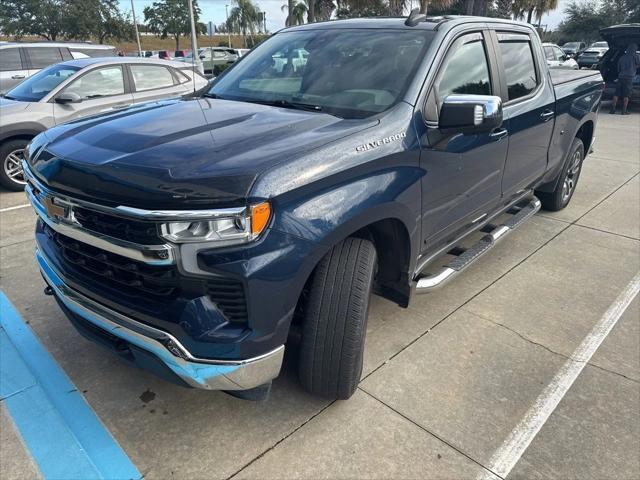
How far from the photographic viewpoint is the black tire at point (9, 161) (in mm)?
6211

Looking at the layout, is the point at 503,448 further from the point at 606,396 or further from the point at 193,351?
the point at 193,351

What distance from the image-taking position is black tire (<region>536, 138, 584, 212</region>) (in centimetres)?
519

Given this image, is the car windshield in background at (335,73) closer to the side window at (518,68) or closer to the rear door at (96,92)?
the side window at (518,68)

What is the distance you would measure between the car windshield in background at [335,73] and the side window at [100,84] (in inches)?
163

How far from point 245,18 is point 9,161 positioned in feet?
205

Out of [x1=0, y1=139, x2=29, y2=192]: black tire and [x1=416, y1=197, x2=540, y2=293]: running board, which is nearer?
[x1=416, y1=197, x2=540, y2=293]: running board

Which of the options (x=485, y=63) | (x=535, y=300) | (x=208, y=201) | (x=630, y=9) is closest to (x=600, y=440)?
(x=535, y=300)

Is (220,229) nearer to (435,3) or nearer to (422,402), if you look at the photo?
(422,402)

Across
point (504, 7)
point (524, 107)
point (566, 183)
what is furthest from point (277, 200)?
point (504, 7)

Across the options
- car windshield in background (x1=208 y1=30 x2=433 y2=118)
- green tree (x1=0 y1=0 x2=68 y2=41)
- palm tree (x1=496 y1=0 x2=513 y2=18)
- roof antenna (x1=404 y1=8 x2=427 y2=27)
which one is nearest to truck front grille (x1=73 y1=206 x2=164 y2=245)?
car windshield in background (x1=208 y1=30 x2=433 y2=118)

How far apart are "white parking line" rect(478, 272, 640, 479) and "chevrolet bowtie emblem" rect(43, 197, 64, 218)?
7.27ft

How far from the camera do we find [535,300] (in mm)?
3697

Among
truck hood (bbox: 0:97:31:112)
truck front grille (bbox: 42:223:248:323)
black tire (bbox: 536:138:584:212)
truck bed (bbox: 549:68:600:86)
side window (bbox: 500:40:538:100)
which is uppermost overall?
side window (bbox: 500:40:538:100)

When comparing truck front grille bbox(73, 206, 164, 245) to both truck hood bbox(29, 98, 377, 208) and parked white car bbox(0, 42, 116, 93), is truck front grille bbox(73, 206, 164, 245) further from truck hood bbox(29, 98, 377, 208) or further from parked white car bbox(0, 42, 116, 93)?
parked white car bbox(0, 42, 116, 93)
